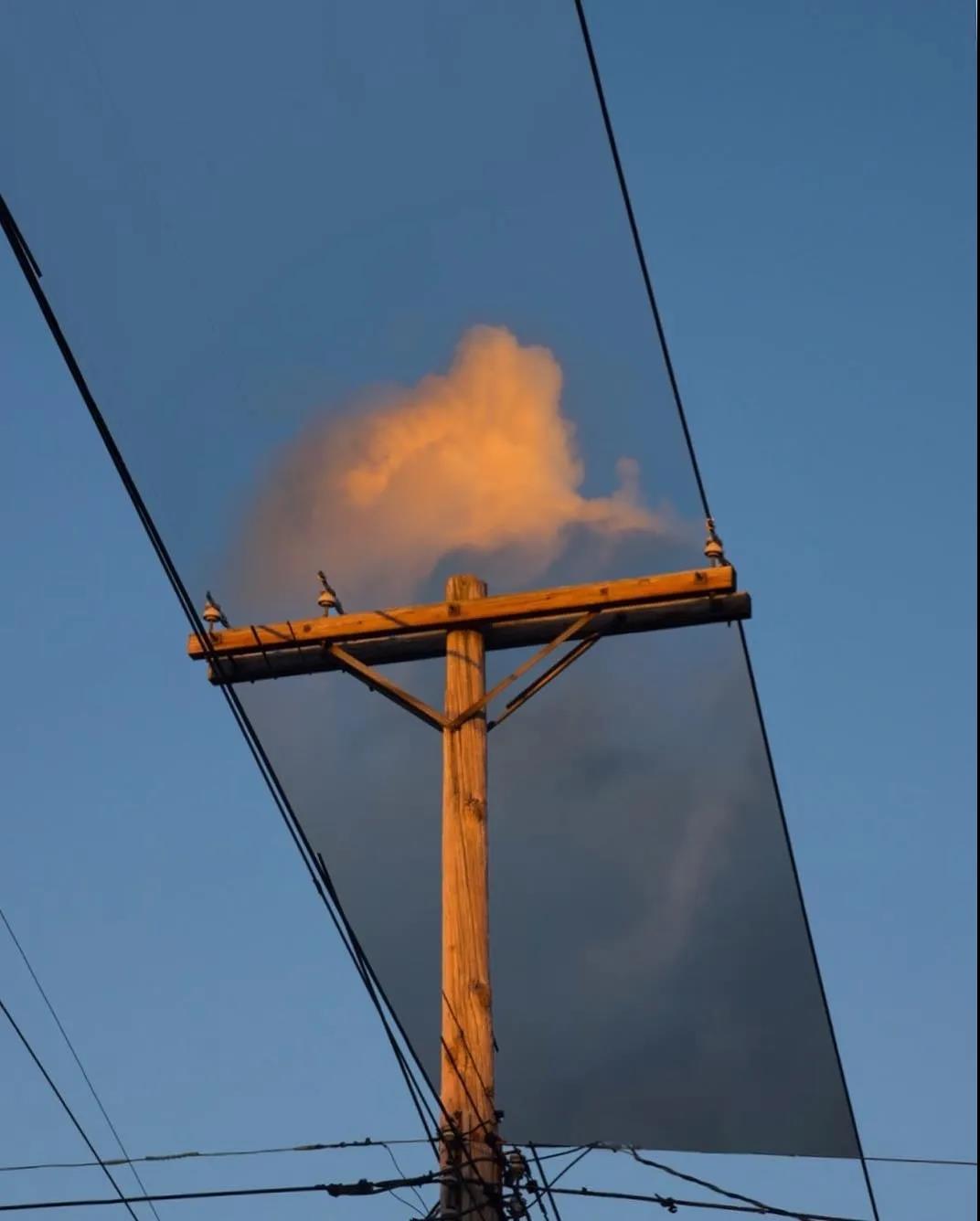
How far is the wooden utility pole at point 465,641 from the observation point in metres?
7.05

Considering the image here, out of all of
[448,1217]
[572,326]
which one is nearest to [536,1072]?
[448,1217]

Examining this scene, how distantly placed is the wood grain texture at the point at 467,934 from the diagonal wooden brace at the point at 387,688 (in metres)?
0.09

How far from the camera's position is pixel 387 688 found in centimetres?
755

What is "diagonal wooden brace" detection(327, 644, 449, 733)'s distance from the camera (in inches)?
291

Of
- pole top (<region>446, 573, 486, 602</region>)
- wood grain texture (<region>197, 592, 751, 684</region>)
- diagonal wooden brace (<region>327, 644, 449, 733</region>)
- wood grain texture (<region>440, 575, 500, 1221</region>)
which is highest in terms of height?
pole top (<region>446, 573, 486, 602</region>)

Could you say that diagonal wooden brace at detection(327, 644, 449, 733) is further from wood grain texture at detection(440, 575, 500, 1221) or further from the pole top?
the pole top

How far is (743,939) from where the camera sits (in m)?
8.38

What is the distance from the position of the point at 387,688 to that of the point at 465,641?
389 millimetres

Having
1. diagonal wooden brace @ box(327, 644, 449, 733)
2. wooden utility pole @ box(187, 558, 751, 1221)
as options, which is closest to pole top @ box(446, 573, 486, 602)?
wooden utility pole @ box(187, 558, 751, 1221)

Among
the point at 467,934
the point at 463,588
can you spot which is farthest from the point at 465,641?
the point at 467,934

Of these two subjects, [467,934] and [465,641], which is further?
[465,641]

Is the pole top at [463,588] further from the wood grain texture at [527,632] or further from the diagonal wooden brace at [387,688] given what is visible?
the diagonal wooden brace at [387,688]

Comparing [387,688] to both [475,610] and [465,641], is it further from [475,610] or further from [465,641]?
[475,610]

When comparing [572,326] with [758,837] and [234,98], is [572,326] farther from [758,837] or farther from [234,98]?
[758,837]
